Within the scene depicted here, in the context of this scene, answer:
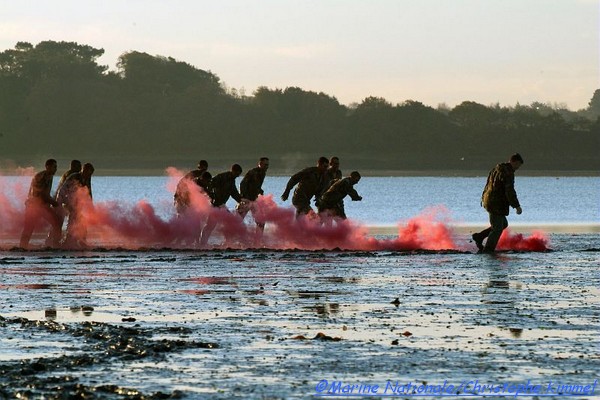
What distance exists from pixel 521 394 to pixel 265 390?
1720mm

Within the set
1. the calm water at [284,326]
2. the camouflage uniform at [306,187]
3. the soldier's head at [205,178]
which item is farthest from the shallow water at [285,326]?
the camouflage uniform at [306,187]

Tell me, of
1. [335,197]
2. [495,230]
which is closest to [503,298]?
[495,230]

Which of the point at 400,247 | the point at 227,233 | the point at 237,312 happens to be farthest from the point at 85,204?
the point at 237,312

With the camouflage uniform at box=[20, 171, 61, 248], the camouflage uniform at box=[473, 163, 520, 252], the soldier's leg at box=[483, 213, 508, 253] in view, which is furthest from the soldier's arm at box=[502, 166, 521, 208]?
the camouflage uniform at box=[20, 171, 61, 248]

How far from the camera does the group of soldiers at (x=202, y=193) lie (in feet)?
90.9

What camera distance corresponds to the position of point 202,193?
29031 mm

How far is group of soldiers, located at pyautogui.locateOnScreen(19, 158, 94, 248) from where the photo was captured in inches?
1083

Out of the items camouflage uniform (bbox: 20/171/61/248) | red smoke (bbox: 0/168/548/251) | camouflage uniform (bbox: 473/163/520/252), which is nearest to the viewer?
camouflage uniform (bbox: 473/163/520/252)

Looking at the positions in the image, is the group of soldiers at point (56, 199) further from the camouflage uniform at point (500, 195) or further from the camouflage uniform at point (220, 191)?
the camouflage uniform at point (500, 195)

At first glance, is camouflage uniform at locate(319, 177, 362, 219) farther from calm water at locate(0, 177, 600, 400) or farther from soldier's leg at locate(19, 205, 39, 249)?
soldier's leg at locate(19, 205, 39, 249)

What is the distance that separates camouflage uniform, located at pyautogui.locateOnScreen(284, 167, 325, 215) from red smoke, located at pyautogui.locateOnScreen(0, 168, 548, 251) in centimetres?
30

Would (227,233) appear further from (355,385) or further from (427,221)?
(355,385)

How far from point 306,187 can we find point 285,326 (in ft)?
49.1

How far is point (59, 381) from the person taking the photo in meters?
10.6
